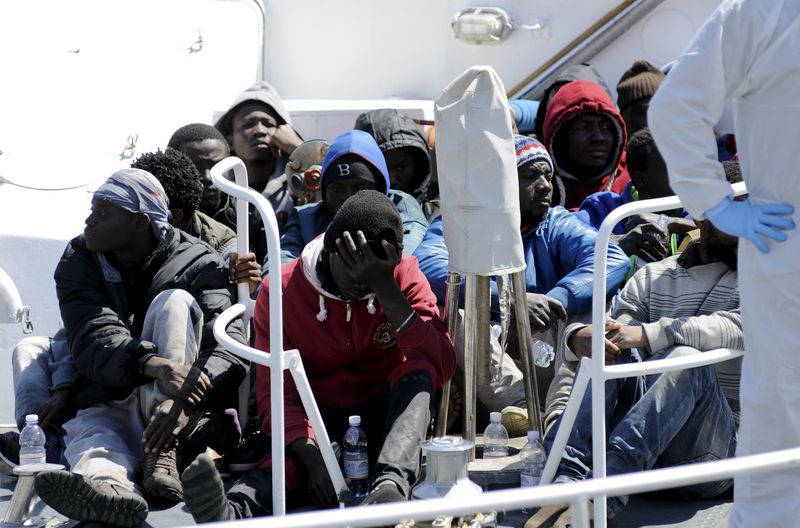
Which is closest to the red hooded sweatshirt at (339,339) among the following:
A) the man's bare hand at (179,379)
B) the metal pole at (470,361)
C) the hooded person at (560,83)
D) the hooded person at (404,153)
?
the metal pole at (470,361)

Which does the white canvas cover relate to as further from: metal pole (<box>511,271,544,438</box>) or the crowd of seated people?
the crowd of seated people

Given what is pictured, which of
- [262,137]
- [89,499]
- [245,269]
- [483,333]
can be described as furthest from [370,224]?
[262,137]

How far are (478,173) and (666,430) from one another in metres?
0.94

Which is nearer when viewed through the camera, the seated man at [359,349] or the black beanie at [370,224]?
the seated man at [359,349]

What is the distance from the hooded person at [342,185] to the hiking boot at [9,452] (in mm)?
1132

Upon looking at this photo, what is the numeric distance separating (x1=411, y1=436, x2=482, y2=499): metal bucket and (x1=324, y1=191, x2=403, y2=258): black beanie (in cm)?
70

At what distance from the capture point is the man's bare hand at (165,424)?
13.2ft

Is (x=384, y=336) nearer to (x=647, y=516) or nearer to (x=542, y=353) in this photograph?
(x=542, y=353)

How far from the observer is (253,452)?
4.23 m

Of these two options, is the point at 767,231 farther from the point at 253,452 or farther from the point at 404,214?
the point at 404,214

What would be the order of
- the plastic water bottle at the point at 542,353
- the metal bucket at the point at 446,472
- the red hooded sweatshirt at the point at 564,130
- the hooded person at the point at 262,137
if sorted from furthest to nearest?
the hooded person at the point at 262,137
the red hooded sweatshirt at the point at 564,130
the plastic water bottle at the point at 542,353
the metal bucket at the point at 446,472

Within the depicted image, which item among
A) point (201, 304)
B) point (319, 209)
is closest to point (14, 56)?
point (319, 209)

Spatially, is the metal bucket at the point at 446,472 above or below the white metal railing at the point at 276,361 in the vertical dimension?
below

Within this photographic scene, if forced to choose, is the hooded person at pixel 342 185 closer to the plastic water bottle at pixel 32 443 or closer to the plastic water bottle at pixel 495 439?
the plastic water bottle at pixel 495 439
